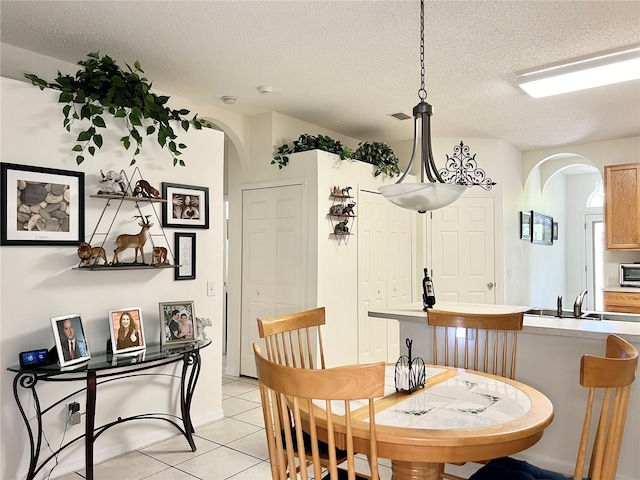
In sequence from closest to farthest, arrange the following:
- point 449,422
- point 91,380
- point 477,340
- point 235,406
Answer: point 449,422 → point 91,380 → point 477,340 → point 235,406

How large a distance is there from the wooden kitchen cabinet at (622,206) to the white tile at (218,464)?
4.71 meters

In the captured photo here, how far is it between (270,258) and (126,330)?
1939mm

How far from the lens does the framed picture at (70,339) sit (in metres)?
2.57

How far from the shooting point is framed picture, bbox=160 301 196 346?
314 cm

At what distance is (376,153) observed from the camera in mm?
5137

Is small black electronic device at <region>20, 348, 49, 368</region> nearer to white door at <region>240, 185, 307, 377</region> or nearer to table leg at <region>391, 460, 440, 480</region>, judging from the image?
table leg at <region>391, 460, 440, 480</region>

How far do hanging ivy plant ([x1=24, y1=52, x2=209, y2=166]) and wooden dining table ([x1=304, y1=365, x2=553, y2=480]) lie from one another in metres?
2.14

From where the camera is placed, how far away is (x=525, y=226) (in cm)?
623

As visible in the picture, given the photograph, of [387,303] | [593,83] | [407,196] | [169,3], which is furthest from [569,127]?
[169,3]

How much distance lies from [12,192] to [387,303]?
145 inches

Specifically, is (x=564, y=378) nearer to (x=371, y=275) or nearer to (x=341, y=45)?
(x=341, y=45)

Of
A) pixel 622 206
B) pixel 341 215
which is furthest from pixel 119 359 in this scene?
pixel 622 206

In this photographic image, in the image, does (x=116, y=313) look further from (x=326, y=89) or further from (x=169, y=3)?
(x=326, y=89)

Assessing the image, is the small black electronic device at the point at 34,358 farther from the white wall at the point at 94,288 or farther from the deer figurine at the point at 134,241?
the deer figurine at the point at 134,241
